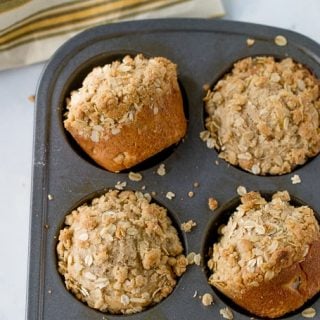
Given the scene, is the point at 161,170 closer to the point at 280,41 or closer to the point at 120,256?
the point at 120,256

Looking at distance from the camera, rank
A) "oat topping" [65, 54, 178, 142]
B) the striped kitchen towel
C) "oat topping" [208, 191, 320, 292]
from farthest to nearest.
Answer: the striped kitchen towel, "oat topping" [65, 54, 178, 142], "oat topping" [208, 191, 320, 292]

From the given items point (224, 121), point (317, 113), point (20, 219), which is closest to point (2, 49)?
point (20, 219)

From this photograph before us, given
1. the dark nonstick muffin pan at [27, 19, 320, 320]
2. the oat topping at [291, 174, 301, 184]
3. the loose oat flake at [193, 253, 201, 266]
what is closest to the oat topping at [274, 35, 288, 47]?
the dark nonstick muffin pan at [27, 19, 320, 320]

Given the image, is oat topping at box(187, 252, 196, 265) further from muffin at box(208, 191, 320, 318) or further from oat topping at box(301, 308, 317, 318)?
oat topping at box(301, 308, 317, 318)

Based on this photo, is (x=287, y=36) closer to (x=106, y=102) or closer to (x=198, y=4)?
(x=198, y=4)

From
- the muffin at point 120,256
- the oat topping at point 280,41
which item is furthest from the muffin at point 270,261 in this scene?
the oat topping at point 280,41
